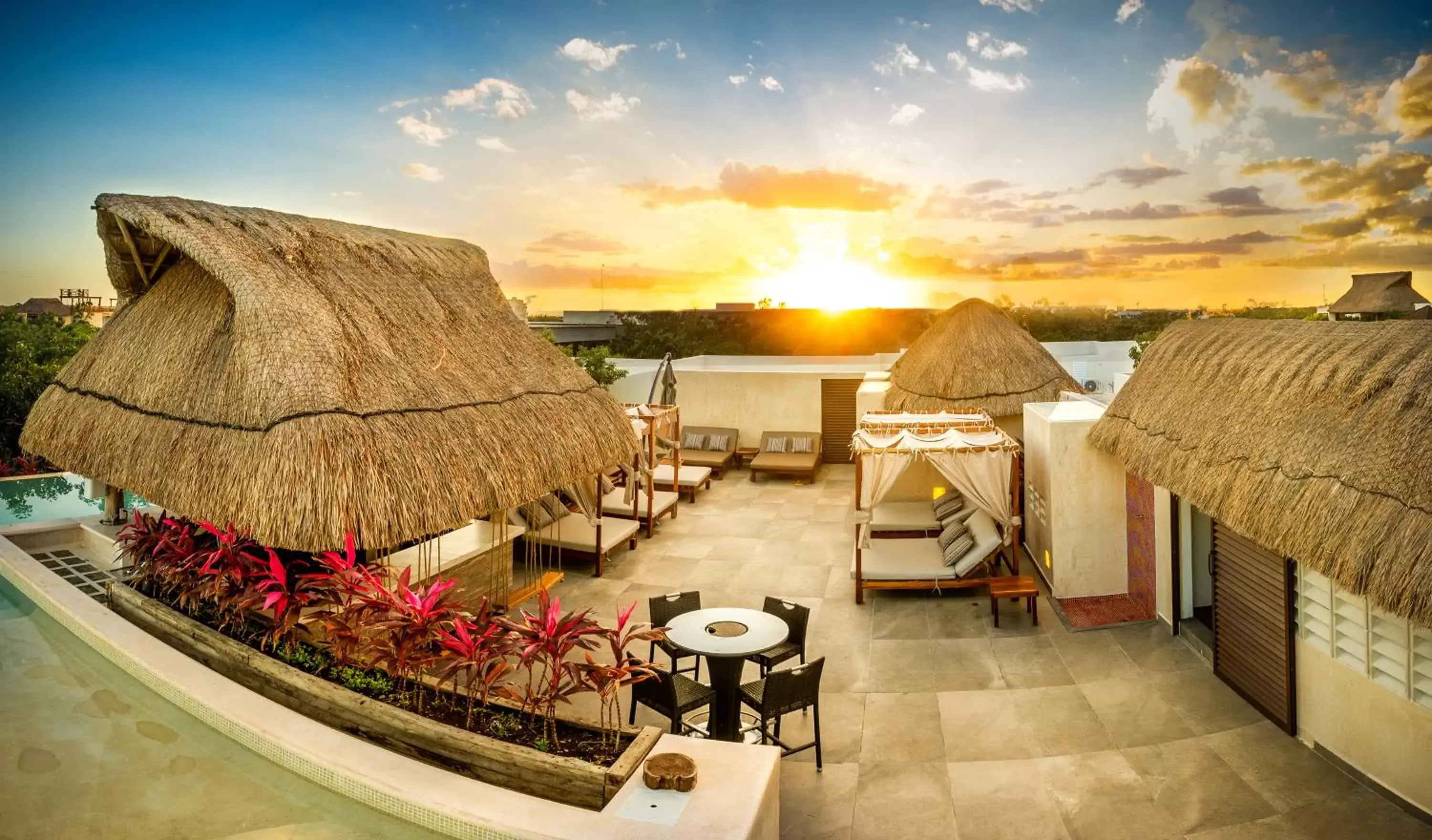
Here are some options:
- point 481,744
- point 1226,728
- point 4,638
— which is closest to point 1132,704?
point 1226,728

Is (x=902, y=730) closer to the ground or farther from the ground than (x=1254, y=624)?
closer to the ground

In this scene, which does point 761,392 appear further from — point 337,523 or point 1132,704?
point 337,523

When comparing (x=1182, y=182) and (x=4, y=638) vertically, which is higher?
(x=1182, y=182)

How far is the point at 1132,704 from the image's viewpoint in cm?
603

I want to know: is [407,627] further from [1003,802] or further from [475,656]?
[1003,802]

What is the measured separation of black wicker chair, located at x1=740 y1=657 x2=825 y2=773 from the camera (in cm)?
494

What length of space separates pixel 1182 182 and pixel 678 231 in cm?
1553

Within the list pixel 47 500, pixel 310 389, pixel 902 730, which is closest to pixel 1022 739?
pixel 902 730

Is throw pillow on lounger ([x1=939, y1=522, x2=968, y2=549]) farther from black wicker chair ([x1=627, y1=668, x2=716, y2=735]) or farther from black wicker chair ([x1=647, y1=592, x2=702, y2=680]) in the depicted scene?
black wicker chair ([x1=627, y1=668, x2=716, y2=735])

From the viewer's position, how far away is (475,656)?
4219 mm

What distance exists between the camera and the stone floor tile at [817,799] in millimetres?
4590

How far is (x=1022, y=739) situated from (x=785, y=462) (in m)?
9.47

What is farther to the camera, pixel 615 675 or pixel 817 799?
pixel 817 799

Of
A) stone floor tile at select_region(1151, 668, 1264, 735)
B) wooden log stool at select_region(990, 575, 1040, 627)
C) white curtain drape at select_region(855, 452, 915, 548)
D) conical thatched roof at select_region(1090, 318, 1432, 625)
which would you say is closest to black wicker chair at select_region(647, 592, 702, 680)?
white curtain drape at select_region(855, 452, 915, 548)
